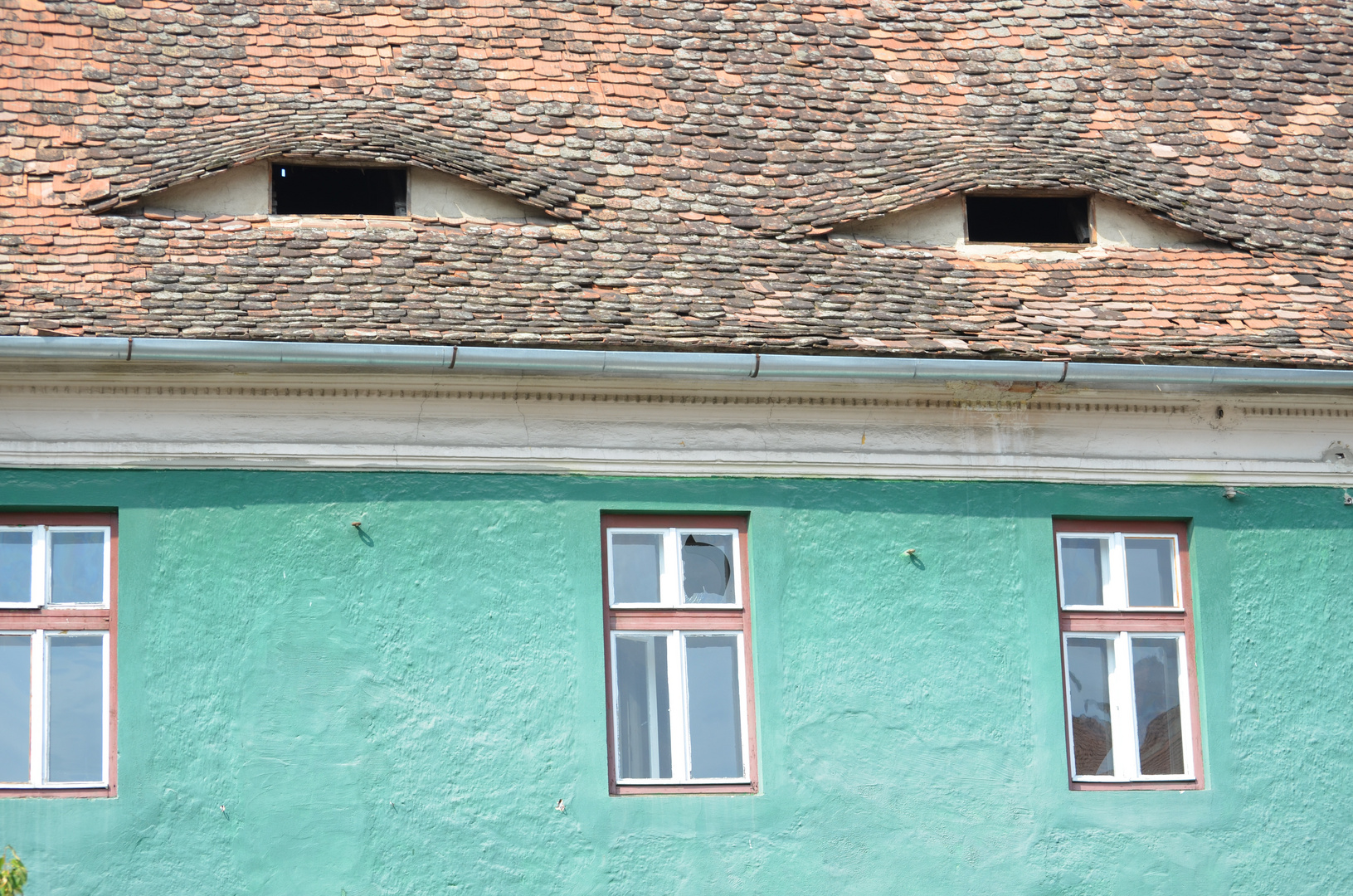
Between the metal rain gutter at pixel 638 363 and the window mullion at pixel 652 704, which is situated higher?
the metal rain gutter at pixel 638 363

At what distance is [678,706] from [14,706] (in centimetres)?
352

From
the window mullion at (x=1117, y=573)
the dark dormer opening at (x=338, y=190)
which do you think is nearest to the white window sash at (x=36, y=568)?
the dark dormer opening at (x=338, y=190)

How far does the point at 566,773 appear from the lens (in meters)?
12.1

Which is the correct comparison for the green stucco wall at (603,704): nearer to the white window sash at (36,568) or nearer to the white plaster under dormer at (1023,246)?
the white window sash at (36,568)

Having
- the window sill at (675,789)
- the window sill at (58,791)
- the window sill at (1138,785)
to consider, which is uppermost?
the window sill at (58,791)

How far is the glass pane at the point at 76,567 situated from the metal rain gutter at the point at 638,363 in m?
1.00

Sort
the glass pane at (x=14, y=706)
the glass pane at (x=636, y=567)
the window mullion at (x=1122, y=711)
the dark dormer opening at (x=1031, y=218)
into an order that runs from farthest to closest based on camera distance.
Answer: the dark dormer opening at (x=1031, y=218) < the window mullion at (x=1122, y=711) < the glass pane at (x=636, y=567) < the glass pane at (x=14, y=706)

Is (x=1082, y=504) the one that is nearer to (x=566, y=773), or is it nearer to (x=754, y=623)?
(x=754, y=623)

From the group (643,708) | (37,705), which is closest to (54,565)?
(37,705)

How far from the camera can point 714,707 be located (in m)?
12.6

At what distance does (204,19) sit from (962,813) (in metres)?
7.05

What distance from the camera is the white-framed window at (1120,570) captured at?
1312 cm

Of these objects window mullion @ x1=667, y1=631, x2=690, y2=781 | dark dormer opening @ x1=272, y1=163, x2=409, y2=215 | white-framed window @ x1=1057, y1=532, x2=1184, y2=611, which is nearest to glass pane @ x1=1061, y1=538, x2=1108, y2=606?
white-framed window @ x1=1057, y1=532, x2=1184, y2=611

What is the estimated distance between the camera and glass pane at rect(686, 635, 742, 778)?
491 inches
